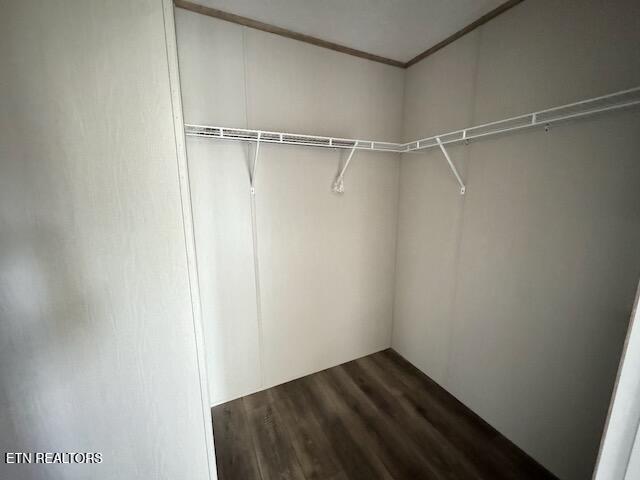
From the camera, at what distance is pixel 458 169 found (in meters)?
1.75

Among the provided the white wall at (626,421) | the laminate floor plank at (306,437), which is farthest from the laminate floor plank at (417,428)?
the white wall at (626,421)

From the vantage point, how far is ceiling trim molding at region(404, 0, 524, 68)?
139 cm

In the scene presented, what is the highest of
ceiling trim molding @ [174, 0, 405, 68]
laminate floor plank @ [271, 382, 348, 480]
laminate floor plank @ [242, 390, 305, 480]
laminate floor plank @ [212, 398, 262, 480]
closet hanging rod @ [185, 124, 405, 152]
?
ceiling trim molding @ [174, 0, 405, 68]

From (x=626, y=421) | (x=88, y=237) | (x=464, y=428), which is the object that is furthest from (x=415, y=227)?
(x=88, y=237)

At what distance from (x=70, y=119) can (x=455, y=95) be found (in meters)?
2.08

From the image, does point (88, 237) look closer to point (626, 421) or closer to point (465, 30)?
point (626, 421)

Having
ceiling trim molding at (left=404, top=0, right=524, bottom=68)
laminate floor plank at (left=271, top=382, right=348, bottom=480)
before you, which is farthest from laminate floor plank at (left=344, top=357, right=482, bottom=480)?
ceiling trim molding at (left=404, top=0, right=524, bottom=68)

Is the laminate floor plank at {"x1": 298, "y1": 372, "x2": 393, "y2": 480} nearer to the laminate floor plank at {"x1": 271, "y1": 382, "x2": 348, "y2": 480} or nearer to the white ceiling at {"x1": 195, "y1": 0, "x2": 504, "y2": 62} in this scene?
the laminate floor plank at {"x1": 271, "y1": 382, "x2": 348, "y2": 480}

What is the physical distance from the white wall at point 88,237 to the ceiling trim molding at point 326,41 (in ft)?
3.78

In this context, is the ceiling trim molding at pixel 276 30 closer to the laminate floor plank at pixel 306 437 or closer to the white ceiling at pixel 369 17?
Result: the white ceiling at pixel 369 17

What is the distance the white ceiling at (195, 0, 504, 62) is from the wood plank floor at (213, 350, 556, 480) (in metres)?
2.70

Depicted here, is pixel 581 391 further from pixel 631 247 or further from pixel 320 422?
pixel 320 422

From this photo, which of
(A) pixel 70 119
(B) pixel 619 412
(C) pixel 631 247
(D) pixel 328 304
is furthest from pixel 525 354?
(A) pixel 70 119

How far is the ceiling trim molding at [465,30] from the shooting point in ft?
4.55
